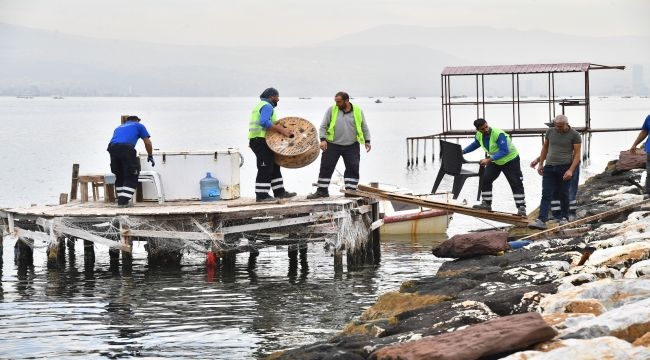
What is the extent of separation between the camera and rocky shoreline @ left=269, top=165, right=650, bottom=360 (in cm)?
995

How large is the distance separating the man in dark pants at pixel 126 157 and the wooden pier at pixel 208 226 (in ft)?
0.98

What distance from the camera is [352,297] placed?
1877 cm

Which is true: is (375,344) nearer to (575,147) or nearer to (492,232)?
(492,232)

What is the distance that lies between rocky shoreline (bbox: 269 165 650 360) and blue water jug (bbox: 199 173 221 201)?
193 inches

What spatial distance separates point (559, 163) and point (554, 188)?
558mm

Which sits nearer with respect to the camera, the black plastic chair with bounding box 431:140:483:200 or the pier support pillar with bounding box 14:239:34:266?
the pier support pillar with bounding box 14:239:34:266

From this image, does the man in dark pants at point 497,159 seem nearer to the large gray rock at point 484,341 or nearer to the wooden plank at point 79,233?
the wooden plank at point 79,233

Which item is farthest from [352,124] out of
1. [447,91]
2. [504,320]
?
→ [447,91]

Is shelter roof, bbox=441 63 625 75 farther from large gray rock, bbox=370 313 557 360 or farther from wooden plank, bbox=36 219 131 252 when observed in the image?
large gray rock, bbox=370 313 557 360

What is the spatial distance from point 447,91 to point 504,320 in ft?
135

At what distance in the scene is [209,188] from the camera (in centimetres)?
2105

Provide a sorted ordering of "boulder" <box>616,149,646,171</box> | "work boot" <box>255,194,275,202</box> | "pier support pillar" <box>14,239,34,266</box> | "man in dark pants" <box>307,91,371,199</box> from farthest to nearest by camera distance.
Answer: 1. "boulder" <box>616,149,646,171</box>
2. "pier support pillar" <box>14,239,34,266</box>
3. "work boot" <box>255,194,275,202</box>
4. "man in dark pants" <box>307,91,371,199</box>

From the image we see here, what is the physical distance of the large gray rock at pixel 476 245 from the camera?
699 inches

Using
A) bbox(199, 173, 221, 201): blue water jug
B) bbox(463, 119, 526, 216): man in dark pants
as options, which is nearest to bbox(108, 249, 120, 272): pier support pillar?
bbox(199, 173, 221, 201): blue water jug
